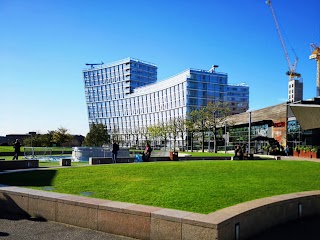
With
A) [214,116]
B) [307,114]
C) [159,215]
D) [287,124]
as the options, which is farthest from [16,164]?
[214,116]

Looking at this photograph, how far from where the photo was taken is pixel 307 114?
35.6 metres

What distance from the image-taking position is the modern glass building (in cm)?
10594

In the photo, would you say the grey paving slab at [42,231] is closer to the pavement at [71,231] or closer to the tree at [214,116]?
the pavement at [71,231]

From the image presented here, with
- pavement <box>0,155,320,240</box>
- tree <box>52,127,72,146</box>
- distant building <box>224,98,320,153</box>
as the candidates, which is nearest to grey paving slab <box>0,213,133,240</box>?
pavement <box>0,155,320,240</box>

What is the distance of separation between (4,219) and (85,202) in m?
2.14

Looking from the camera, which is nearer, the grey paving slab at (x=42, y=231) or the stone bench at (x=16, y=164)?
the grey paving slab at (x=42, y=231)

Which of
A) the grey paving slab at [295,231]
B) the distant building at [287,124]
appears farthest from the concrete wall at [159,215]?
the distant building at [287,124]

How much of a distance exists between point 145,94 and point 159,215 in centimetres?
11953

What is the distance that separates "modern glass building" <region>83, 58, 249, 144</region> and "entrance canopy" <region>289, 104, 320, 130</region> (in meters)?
64.8

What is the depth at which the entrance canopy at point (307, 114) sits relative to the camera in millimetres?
33944

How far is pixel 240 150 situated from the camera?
97.4 ft

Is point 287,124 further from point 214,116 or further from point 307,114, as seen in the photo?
point 214,116

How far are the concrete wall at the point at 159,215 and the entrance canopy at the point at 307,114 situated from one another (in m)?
28.1

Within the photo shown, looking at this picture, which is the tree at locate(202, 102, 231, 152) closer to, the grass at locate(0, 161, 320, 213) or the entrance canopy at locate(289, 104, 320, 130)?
the entrance canopy at locate(289, 104, 320, 130)
